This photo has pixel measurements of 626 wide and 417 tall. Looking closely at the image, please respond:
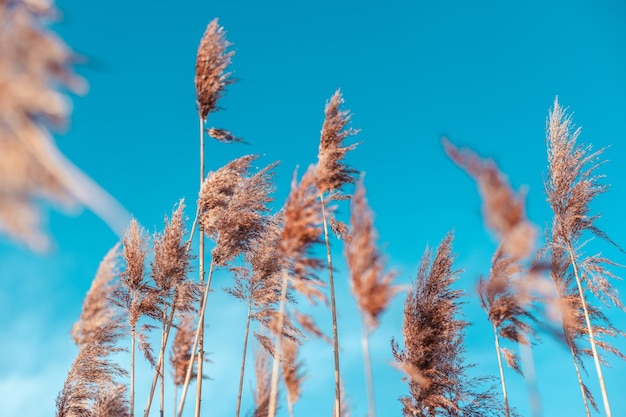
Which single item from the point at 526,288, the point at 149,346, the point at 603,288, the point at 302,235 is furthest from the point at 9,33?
the point at 603,288

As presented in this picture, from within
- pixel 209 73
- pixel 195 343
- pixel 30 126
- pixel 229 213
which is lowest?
pixel 30 126

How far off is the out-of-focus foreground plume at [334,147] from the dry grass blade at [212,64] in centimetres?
132

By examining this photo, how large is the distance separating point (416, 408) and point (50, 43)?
21.5ft

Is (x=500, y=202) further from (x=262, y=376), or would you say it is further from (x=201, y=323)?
(x=262, y=376)

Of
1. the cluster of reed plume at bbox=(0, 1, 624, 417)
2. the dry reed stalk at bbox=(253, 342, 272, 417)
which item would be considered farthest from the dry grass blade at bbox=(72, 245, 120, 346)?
the dry reed stalk at bbox=(253, 342, 272, 417)

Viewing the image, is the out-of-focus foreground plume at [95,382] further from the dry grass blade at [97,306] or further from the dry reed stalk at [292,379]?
the dry reed stalk at [292,379]

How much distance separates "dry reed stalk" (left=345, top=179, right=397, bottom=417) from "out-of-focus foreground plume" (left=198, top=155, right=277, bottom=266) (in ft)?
4.71

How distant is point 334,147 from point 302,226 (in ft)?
7.88

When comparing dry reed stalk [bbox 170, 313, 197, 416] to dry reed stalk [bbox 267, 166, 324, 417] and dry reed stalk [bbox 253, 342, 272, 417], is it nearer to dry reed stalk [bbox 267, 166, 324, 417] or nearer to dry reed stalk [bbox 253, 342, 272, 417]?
dry reed stalk [bbox 253, 342, 272, 417]

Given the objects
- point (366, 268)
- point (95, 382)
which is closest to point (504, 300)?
point (366, 268)

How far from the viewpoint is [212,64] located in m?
5.54

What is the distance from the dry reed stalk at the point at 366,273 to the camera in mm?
4305

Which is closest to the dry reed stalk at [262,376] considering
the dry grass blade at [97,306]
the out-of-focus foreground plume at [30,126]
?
the dry grass blade at [97,306]

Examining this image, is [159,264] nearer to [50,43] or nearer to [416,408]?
[416,408]
